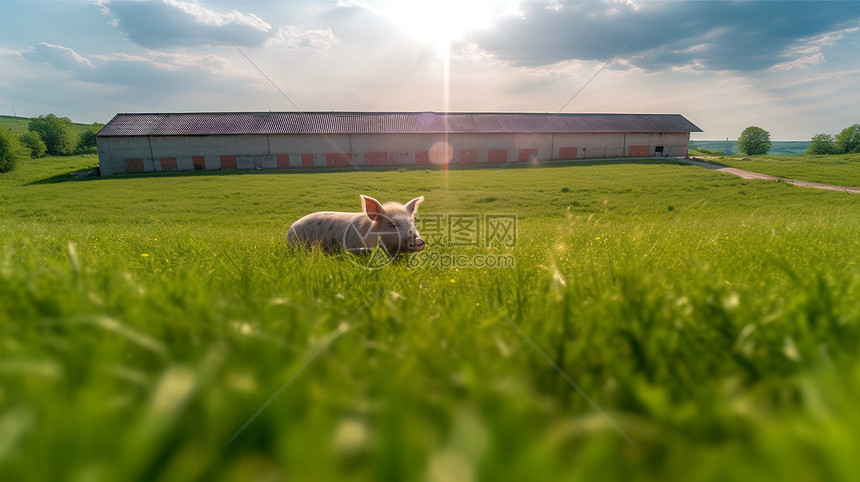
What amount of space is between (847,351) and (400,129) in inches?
2301

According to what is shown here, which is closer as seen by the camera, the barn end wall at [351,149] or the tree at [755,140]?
the barn end wall at [351,149]

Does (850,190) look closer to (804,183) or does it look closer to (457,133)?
(804,183)

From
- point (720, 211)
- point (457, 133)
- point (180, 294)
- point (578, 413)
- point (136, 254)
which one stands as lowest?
point (720, 211)

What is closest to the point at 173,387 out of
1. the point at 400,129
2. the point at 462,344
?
the point at 462,344

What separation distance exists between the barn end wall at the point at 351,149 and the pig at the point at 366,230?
49745 millimetres

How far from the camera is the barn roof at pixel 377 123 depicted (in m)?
53.4

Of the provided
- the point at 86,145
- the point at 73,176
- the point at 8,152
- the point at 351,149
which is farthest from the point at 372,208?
the point at 86,145

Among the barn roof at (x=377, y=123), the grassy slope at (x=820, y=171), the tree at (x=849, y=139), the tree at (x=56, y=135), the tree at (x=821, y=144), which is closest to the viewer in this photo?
the grassy slope at (x=820, y=171)

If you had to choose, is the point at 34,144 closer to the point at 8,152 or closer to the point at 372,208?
the point at 8,152

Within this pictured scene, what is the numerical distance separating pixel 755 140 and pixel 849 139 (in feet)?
65.0

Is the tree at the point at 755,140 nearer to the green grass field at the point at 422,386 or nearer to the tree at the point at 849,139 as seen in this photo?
the tree at the point at 849,139

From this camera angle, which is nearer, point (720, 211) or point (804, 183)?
point (720, 211)

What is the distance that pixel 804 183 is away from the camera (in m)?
32.6

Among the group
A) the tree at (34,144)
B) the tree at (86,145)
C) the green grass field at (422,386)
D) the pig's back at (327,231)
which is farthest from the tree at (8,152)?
the green grass field at (422,386)
